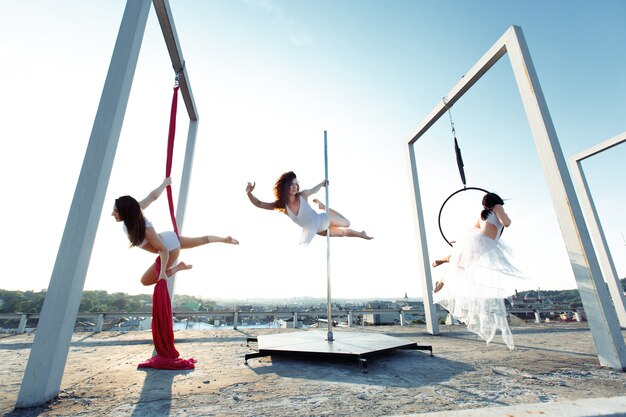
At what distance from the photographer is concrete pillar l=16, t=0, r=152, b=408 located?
1922 mm

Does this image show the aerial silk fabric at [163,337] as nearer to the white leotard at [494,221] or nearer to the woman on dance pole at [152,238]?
the woman on dance pole at [152,238]

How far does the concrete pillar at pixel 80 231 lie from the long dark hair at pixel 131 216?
595 millimetres

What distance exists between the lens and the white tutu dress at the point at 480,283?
342 centimetres

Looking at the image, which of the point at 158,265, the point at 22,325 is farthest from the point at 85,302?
the point at 158,265

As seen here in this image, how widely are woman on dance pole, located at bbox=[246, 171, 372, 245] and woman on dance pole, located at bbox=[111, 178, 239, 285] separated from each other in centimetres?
95

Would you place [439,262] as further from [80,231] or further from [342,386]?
[80,231]

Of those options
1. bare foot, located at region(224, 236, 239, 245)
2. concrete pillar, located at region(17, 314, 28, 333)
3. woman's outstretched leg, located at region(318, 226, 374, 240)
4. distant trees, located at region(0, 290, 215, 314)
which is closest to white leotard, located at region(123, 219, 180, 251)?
bare foot, located at region(224, 236, 239, 245)

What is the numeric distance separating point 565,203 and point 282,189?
346 centimetres

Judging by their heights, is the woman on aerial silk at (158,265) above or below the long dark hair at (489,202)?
below

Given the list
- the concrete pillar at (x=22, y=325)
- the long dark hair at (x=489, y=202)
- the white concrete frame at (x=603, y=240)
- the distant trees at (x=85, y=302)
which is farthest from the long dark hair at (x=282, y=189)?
the distant trees at (x=85, y=302)

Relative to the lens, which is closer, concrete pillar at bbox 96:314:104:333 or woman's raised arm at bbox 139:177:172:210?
woman's raised arm at bbox 139:177:172:210

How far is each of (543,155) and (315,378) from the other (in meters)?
3.50

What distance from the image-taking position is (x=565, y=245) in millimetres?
3184

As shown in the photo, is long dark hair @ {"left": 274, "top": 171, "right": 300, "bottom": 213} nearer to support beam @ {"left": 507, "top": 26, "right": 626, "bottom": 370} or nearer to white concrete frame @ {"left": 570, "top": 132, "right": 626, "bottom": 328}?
support beam @ {"left": 507, "top": 26, "right": 626, "bottom": 370}
